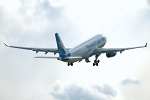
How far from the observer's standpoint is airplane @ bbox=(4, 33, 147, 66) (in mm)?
60125

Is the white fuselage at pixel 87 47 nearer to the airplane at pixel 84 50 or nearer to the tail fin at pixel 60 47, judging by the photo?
the airplane at pixel 84 50

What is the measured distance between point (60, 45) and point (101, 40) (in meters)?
20.6

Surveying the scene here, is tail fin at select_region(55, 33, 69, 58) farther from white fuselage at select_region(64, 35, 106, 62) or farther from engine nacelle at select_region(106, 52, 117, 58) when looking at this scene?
engine nacelle at select_region(106, 52, 117, 58)

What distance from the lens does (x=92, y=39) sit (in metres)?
74.7

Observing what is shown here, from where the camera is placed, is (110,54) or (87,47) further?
(110,54)

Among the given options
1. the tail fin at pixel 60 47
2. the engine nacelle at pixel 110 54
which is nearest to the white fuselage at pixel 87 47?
the tail fin at pixel 60 47

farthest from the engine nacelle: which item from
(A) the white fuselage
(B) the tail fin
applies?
(B) the tail fin

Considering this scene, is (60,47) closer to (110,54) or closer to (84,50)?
(84,50)

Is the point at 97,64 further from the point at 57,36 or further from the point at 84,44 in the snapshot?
the point at 57,36

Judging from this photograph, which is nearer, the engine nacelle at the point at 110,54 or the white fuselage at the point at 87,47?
the white fuselage at the point at 87,47

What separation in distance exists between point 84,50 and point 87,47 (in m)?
2.17

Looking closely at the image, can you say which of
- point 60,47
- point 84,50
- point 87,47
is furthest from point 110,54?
point 60,47

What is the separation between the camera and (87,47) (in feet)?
229

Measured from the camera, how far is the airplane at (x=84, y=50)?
2367 inches
